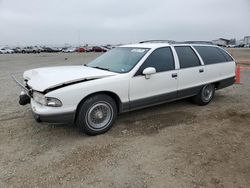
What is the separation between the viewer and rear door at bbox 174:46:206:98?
544 cm

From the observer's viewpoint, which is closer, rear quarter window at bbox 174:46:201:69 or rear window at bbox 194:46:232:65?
rear quarter window at bbox 174:46:201:69

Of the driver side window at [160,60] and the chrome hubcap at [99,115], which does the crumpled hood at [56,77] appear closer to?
the chrome hubcap at [99,115]

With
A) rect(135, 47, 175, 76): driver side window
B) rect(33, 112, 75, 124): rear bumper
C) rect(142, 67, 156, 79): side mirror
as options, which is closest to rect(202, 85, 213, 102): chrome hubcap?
rect(135, 47, 175, 76): driver side window

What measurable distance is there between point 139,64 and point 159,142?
1.57 m

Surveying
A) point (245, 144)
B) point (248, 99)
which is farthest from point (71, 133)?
point (248, 99)

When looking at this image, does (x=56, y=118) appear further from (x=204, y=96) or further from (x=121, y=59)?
(x=204, y=96)

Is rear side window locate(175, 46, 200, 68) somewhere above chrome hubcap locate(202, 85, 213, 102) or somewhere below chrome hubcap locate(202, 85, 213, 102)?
above

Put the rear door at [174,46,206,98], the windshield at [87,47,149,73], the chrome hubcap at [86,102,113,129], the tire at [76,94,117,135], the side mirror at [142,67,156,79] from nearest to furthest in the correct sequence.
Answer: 1. the tire at [76,94,117,135]
2. the chrome hubcap at [86,102,113,129]
3. the side mirror at [142,67,156,79]
4. the windshield at [87,47,149,73]
5. the rear door at [174,46,206,98]

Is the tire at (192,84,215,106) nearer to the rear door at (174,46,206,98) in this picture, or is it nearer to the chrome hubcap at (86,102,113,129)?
the rear door at (174,46,206,98)

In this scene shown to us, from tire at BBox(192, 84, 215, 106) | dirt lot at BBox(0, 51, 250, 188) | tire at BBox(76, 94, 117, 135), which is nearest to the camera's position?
dirt lot at BBox(0, 51, 250, 188)

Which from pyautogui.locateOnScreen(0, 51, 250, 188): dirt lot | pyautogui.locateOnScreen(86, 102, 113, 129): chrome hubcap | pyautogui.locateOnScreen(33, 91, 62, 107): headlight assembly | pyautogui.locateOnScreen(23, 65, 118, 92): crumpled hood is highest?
pyautogui.locateOnScreen(23, 65, 118, 92): crumpled hood

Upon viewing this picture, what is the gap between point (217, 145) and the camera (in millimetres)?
3873

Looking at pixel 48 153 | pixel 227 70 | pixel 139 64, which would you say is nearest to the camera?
pixel 48 153

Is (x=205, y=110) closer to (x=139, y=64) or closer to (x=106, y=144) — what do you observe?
(x=139, y=64)
